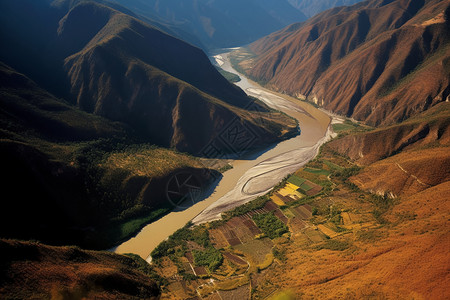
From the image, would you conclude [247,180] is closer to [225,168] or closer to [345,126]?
[225,168]

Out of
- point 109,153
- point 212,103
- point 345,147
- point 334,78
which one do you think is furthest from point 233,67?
point 109,153

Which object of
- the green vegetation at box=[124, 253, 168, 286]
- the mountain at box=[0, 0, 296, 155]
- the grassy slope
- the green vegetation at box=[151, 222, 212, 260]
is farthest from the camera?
the mountain at box=[0, 0, 296, 155]

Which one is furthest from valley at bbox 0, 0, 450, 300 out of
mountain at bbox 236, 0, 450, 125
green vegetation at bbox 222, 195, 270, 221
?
mountain at bbox 236, 0, 450, 125

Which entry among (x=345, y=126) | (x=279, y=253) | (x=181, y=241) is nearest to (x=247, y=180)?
(x=181, y=241)

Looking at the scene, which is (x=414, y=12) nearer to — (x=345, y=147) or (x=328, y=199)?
(x=345, y=147)

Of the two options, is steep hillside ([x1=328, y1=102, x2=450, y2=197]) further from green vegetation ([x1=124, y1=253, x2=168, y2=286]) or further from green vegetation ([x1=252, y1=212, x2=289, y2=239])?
green vegetation ([x1=124, y1=253, x2=168, y2=286])

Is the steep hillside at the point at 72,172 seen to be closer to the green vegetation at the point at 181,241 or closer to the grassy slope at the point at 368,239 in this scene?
the green vegetation at the point at 181,241
